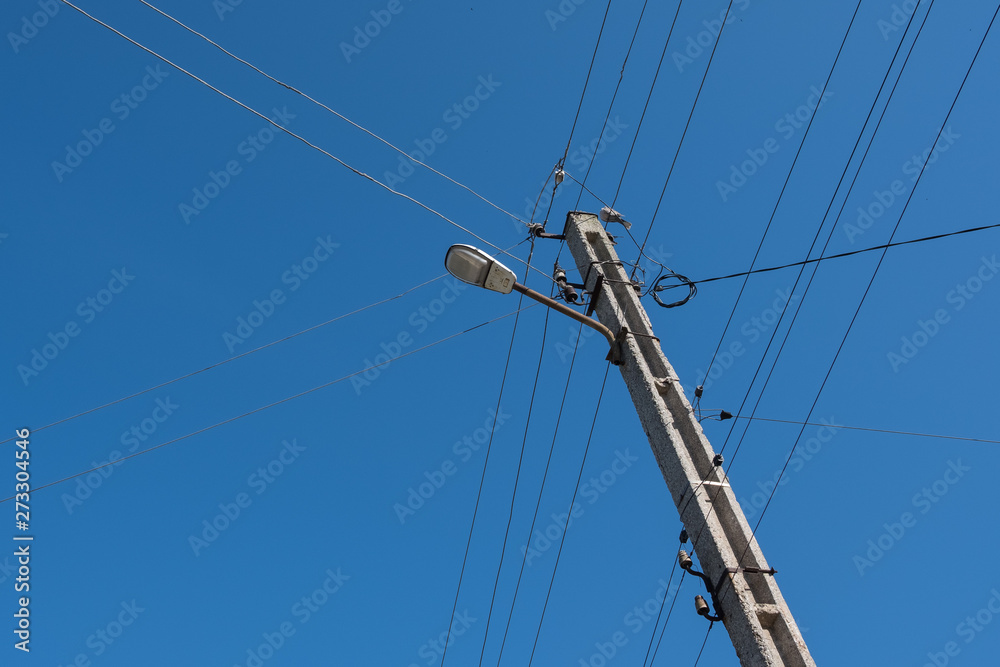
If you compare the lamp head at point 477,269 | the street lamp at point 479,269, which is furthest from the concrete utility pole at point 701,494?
the lamp head at point 477,269

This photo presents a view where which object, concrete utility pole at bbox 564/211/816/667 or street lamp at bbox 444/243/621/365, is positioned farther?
street lamp at bbox 444/243/621/365

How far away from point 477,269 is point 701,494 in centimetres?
196

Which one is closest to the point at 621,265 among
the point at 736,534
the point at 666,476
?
the point at 666,476

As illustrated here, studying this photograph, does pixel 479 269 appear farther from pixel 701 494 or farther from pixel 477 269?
pixel 701 494

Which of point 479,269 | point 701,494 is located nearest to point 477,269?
point 479,269

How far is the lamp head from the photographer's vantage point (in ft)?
15.9

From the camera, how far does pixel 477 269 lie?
488cm

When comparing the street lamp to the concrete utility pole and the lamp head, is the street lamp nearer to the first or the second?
the lamp head

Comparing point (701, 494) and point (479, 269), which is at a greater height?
point (479, 269)

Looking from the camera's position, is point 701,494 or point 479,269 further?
point 479,269

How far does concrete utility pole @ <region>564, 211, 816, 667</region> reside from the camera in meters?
3.71

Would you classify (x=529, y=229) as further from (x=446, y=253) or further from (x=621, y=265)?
(x=446, y=253)

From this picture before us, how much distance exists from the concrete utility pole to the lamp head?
83 centimetres

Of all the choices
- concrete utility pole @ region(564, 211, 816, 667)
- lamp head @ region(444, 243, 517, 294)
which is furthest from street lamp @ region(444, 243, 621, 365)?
concrete utility pole @ region(564, 211, 816, 667)
